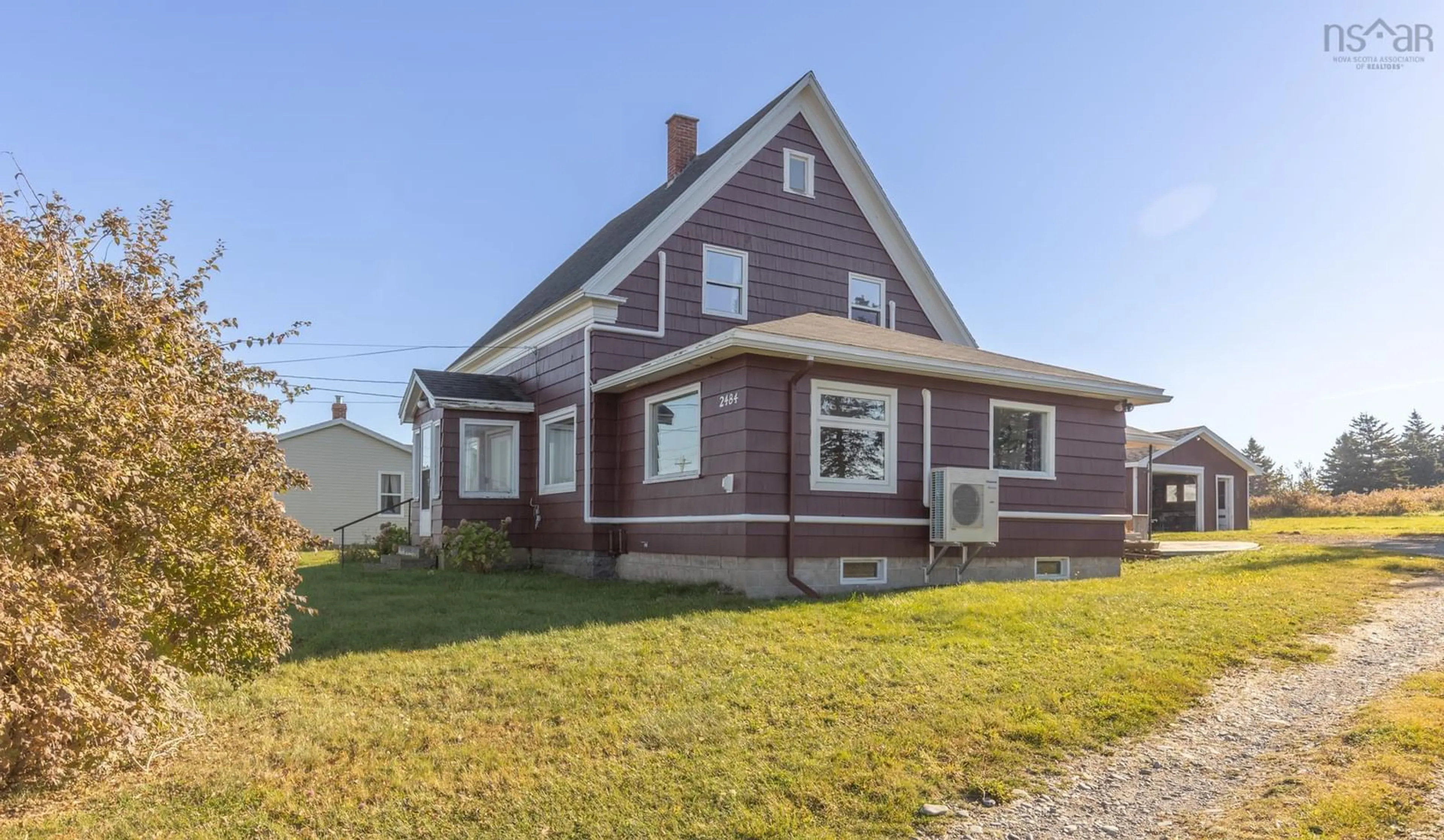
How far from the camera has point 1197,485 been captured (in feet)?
98.7

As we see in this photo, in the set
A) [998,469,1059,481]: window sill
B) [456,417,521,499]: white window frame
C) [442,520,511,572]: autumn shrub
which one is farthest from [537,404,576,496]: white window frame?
[998,469,1059,481]: window sill

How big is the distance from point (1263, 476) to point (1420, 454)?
29091 mm

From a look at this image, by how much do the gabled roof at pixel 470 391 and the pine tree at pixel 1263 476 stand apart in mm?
38393

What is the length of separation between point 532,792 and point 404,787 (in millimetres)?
698

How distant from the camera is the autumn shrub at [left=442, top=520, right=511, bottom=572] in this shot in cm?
1462

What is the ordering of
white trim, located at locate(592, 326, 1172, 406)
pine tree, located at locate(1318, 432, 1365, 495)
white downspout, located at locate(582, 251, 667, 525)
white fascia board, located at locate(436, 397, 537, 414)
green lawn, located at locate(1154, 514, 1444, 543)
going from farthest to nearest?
pine tree, located at locate(1318, 432, 1365, 495), green lawn, located at locate(1154, 514, 1444, 543), white fascia board, located at locate(436, 397, 537, 414), white downspout, located at locate(582, 251, 667, 525), white trim, located at locate(592, 326, 1172, 406)

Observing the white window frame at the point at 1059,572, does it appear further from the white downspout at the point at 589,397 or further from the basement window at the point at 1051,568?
the white downspout at the point at 589,397

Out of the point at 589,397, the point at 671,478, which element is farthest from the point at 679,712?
the point at 589,397

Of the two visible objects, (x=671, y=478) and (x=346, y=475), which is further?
(x=346, y=475)

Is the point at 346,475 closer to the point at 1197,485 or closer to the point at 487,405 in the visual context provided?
the point at 487,405

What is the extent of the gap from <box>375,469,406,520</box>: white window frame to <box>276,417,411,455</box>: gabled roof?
764 mm

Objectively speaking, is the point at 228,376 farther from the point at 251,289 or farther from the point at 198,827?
the point at 251,289

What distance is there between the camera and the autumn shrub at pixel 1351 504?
3438 centimetres

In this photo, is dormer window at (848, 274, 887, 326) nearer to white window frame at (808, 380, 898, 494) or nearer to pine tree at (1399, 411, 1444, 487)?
white window frame at (808, 380, 898, 494)
